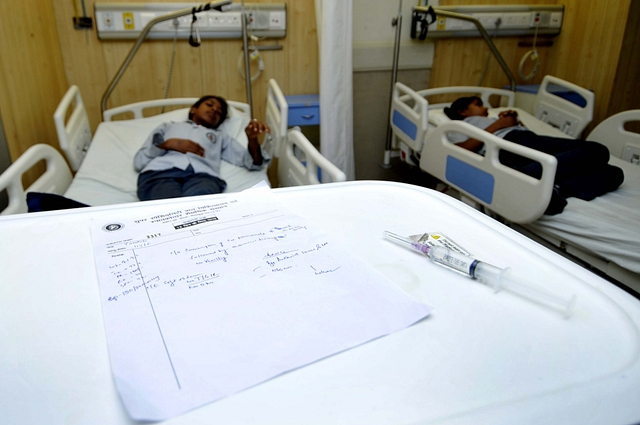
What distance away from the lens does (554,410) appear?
16.6 inches

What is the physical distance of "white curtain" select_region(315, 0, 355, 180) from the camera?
2398mm

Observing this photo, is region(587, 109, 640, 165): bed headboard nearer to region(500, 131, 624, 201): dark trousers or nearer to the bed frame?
the bed frame

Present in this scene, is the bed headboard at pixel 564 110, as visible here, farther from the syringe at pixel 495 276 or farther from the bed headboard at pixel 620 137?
the syringe at pixel 495 276

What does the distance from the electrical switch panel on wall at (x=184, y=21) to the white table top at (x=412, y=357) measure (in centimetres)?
235

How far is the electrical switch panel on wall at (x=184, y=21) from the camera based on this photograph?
105 inches

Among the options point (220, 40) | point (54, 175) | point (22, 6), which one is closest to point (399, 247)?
point (54, 175)

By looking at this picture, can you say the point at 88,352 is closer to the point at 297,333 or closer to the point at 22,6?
the point at 297,333

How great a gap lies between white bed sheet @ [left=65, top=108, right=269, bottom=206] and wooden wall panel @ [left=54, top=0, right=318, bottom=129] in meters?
0.38

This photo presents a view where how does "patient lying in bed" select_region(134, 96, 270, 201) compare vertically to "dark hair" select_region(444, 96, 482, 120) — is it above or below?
below

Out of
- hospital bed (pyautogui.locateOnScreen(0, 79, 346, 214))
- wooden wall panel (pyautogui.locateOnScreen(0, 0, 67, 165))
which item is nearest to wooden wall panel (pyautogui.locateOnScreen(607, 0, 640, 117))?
hospital bed (pyautogui.locateOnScreen(0, 79, 346, 214))

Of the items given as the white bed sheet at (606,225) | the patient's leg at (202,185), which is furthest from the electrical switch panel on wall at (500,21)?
the patient's leg at (202,185)

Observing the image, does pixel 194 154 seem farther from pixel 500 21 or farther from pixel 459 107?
pixel 500 21

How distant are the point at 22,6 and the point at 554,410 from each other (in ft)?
8.91

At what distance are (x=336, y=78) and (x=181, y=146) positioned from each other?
92cm
